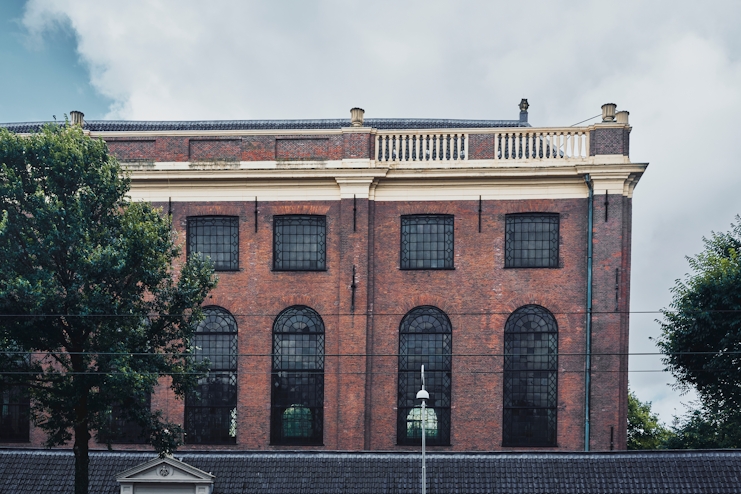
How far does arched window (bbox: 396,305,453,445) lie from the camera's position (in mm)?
25438

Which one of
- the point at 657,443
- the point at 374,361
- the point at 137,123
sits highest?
the point at 137,123

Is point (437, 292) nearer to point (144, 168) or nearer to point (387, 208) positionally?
point (387, 208)

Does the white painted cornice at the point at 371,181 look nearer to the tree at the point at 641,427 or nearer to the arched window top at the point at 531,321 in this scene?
the arched window top at the point at 531,321

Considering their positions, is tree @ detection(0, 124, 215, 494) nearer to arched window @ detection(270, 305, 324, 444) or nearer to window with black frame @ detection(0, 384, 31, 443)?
arched window @ detection(270, 305, 324, 444)

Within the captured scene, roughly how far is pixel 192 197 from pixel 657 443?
90.3ft

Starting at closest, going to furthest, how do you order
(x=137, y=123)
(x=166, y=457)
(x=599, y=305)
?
(x=166, y=457) < (x=599, y=305) < (x=137, y=123)

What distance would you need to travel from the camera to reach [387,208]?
2623 cm

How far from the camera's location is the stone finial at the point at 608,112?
25.8 m

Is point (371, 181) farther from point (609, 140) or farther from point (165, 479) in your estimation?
point (165, 479)

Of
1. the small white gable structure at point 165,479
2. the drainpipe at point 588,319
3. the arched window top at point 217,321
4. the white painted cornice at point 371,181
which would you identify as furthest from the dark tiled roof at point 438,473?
the white painted cornice at point 371,181

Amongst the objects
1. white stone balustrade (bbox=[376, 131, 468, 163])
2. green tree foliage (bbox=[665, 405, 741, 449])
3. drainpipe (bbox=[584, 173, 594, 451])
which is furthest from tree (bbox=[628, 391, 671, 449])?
white stone balustrade (bbox=[376, 131, 468, 163])

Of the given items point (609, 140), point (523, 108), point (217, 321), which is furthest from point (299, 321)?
point (523, 108)

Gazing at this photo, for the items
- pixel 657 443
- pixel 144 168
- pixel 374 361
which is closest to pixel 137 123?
pixel 144 168

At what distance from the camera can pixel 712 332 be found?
983 inches
